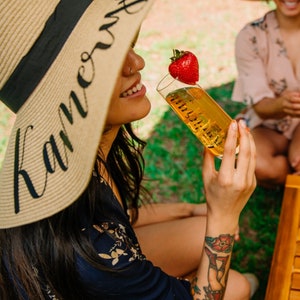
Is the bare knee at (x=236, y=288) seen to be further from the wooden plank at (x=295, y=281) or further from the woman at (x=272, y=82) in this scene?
the woman at (x=272, y=82)

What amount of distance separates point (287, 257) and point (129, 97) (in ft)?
2.31

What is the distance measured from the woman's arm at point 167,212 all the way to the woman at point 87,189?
11.9 inches

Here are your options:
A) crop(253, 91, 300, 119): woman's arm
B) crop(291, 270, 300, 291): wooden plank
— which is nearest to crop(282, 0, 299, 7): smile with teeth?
crop(253, 91, 300, 119): woman's arm

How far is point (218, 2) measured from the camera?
5.13 m

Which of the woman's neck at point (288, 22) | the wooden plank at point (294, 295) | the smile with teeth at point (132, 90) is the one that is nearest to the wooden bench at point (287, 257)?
the wooden plank at point (294, 295)

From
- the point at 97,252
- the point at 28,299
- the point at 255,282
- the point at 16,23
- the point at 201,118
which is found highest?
the point at 16,23

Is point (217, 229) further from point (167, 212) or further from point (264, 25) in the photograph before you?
point (264, 25)

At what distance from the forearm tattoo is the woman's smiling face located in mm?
459

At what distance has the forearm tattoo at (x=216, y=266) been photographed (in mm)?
1511

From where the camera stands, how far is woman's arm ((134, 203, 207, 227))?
2.15 m

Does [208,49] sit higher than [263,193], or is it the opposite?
[208,49]

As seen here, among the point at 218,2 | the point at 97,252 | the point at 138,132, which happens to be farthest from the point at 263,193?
the point at 218,2

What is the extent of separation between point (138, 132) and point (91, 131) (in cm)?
Answer: 255

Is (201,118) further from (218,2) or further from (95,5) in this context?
(218,2)
